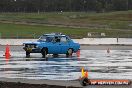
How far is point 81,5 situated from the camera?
191 meters

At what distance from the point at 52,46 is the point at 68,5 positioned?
508 ft

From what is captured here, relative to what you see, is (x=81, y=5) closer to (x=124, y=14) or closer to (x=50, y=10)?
(x=50, y=10)

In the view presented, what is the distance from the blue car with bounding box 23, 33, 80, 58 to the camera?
3186 centimetres

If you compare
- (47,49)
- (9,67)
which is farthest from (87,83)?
(47,49)

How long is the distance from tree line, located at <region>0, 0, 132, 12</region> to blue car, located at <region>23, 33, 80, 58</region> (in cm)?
14221

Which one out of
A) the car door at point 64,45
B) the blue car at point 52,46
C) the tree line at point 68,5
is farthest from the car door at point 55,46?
the tree line at point 68,5

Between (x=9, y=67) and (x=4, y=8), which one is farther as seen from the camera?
(x=4, y=8)

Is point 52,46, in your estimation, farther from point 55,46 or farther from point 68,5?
point 68,5

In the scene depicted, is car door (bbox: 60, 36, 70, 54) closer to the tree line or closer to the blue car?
the blue car

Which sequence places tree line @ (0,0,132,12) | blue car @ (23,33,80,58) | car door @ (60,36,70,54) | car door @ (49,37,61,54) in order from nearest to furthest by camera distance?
blue car @ (23,33,80,58) < car door @ (49,37,61,54) < car door @ (60,36,70,54) < tree line @ (0,0,132,12)

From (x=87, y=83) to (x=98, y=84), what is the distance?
0.36 metres

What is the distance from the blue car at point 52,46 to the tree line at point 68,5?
467 feet

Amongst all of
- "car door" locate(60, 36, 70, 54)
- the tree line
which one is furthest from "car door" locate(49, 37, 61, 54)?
the tree line

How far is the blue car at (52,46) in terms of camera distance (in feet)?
105
